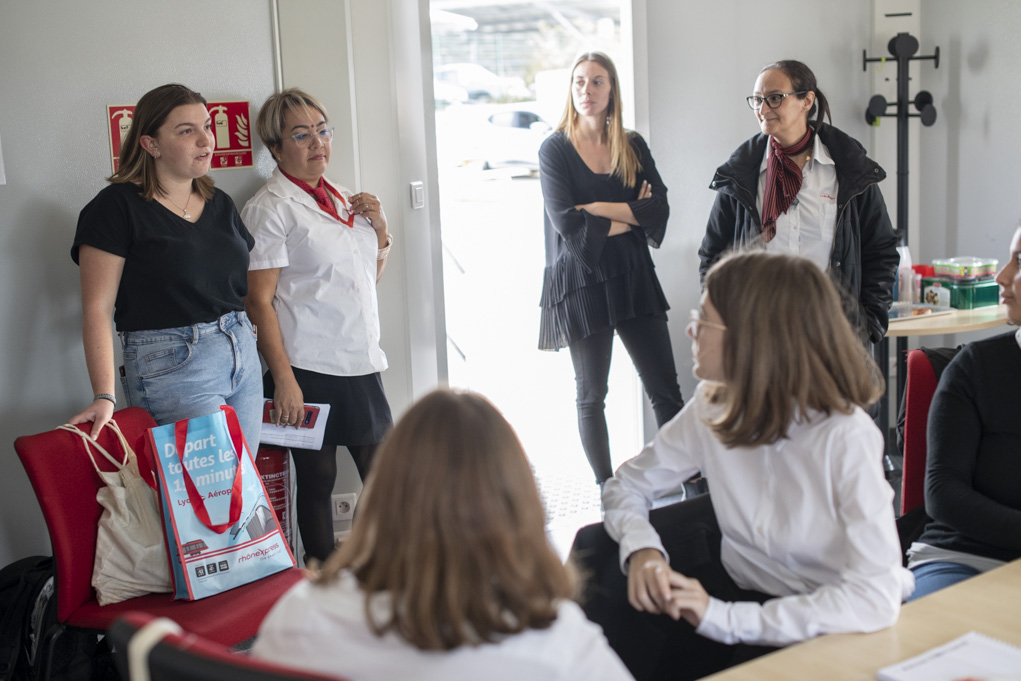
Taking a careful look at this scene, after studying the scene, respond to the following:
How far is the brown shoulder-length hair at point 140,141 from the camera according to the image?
2338 mm

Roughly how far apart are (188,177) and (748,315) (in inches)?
62.8

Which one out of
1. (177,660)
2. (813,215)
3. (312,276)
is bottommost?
(177,660)

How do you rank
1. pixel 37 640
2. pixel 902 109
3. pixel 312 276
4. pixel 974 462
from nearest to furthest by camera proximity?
pixel 974 462 → pixel 37 640 → pixel 312 276 → pixel 902 109

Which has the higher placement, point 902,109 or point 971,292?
point 902,109

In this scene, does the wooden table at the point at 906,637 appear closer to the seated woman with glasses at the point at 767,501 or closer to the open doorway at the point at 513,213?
the seated woman with glasses at the point at 767,501

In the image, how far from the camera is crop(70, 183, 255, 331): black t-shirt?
228 centimetres

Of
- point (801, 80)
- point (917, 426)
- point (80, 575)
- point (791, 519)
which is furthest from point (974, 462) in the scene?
point (80, 575)

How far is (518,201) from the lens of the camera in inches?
192

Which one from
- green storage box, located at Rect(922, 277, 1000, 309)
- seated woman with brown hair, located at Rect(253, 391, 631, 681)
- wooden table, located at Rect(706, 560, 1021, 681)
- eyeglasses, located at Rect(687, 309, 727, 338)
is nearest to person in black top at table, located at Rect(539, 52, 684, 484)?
green storage box, located at Rect(922, 277, 1000, 309)

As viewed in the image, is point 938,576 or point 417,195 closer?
point 938,576

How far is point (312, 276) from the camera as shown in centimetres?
272

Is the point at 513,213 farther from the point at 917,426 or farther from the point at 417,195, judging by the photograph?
the point at 917,426

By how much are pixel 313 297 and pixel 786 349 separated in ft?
5.26

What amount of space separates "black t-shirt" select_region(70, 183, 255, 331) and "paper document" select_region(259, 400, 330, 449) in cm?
45
